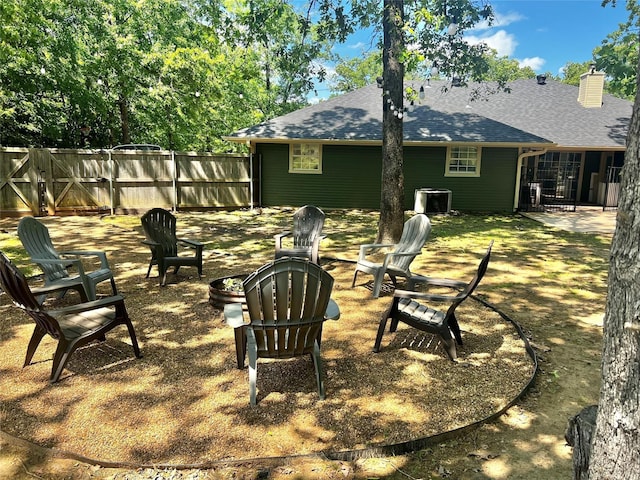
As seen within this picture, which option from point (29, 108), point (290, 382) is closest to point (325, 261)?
point (290, 382)

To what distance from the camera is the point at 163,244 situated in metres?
5.98

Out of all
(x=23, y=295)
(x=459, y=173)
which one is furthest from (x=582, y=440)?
(x=459, y=173)

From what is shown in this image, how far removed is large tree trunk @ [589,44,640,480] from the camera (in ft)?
5.02

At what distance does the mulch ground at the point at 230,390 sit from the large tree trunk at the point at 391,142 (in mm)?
3450

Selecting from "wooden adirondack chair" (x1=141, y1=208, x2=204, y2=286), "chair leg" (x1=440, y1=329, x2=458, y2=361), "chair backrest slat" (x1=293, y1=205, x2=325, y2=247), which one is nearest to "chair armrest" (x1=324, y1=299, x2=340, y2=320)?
"chair leg" (x1=440, y1=329, x2=458, y2=361)

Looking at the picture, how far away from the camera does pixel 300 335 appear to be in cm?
317

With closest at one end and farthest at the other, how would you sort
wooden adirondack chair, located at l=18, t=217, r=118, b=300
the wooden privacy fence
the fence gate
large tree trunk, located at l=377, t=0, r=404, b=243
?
wooden adirondack chair, located at l=18, t=217, r=118, b=300 → large tree trunk, located at l=377, t=0, r=404, b=243 → the wooden privacy fence → the fence gate

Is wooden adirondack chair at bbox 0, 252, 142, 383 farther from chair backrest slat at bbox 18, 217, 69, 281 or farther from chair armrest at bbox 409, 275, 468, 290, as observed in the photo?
chair armrest at bbox 409, 275, 468, 290

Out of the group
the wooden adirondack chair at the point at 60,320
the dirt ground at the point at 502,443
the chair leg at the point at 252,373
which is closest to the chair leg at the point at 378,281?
the dirt ground at the point at 502,443

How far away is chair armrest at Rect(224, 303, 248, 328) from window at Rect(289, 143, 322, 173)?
1180 centimetres

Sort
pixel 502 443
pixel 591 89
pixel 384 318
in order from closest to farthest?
pixel 502 443 < pixel 384 318 < pixel 591 89

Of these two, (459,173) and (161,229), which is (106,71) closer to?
(459,173)

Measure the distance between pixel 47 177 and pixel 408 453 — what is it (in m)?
12.8

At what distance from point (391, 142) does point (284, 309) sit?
18.9 ft
